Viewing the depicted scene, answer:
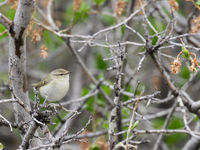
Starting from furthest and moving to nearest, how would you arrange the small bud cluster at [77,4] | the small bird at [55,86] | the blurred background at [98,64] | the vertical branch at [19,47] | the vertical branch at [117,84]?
the blurred background at [98,64], the small bird at [55,86], the small bud cluster at [77,4], the vertical branch at [19,47], the vertical branch at [117,84]

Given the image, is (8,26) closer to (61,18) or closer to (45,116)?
(45,116)

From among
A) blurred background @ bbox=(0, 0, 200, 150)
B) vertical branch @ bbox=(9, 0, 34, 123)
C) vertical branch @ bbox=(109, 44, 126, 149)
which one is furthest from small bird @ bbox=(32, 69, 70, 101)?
vertical branch @ bbox=(109, 44, 126, 149)

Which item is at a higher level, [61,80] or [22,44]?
[22,44]

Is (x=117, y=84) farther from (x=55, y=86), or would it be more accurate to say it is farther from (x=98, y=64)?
(x=98, y=64)

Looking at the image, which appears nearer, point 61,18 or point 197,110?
point 197,110

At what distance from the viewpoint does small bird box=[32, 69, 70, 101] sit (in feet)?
16.4

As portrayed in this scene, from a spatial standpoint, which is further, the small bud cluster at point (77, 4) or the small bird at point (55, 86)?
the small bird at point (55, 86)

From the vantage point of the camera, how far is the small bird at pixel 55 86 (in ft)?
16.4

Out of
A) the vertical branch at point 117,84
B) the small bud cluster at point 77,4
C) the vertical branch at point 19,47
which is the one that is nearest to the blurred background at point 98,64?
the small bud cluster at point 77,4

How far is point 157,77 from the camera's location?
7.24 m

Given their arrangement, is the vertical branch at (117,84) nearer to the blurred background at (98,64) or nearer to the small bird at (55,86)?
the small bird at (55,86)

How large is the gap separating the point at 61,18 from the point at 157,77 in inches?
116

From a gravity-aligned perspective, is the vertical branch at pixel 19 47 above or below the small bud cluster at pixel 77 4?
below

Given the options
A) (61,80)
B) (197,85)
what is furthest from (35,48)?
(197,85)
